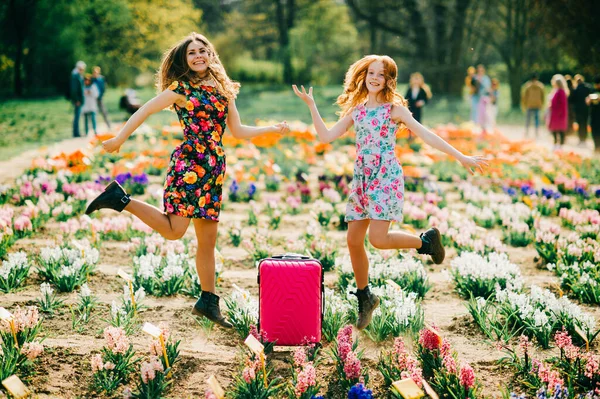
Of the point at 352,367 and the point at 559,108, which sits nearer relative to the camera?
the point at 352,367

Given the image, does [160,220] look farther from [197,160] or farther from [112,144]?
[112,144]

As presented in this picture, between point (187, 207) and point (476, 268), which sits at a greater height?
point (187, 207)

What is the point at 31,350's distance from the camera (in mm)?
3406

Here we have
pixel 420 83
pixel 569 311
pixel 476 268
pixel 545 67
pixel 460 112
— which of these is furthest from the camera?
pixel 545 67

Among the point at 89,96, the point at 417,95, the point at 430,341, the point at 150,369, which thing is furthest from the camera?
the point at 89,96

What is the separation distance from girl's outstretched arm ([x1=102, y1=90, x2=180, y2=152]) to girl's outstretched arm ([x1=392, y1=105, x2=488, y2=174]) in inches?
56.0

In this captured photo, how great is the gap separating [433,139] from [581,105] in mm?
14201

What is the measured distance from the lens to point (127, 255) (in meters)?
5.84

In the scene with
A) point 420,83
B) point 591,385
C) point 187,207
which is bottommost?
point 591,385

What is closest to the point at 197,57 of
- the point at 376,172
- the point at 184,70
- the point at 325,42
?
the point at 184,70

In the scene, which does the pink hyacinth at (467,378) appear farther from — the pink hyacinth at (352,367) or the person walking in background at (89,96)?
the person walking in background at (89,96)

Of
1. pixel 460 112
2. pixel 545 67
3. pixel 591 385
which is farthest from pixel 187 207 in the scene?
pixel 545 67

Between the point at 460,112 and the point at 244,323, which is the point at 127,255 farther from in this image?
the point at 460,112

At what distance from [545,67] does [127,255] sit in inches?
1578
